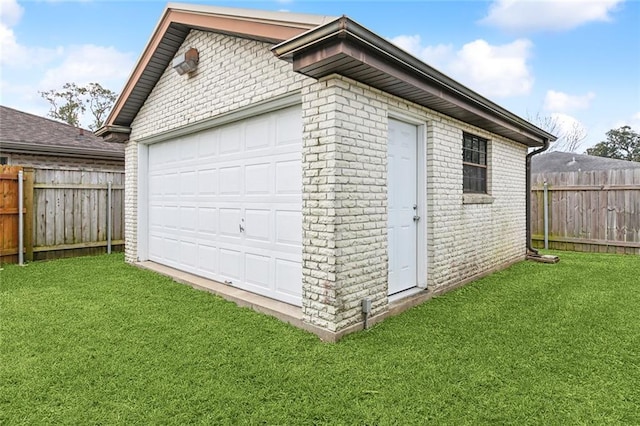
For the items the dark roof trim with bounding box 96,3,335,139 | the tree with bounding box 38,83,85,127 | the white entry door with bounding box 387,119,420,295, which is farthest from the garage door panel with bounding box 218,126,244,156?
the tree with bounding box 38,83,85,127

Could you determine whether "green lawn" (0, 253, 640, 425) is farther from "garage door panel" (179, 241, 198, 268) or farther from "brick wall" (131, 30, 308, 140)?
"brick wall" (131, 30, 308, 140)

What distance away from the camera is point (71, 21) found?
383 inches

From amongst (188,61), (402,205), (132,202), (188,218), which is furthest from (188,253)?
(402,205)

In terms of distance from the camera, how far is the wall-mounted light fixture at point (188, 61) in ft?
18.3

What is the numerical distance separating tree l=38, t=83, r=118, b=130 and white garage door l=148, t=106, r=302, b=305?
22222 mm

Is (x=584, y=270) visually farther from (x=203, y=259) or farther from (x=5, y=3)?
(x=5, y=3)

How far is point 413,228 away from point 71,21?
1071cm

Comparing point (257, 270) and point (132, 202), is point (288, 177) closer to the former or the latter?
point (257, 270)

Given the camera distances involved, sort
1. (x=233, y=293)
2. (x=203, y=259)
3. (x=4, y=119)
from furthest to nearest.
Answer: (x=4, y=119)
(x=203, y=259)
(x=233, y=293)

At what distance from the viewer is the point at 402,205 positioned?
482 cm

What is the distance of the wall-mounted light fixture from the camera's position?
220 inches

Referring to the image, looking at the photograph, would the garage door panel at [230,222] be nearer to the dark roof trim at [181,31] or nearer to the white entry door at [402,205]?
the white entry door at [402,205]

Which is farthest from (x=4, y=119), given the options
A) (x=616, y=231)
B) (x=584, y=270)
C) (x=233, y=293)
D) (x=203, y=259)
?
(x=616, y=231)

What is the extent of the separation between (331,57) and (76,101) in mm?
28896
